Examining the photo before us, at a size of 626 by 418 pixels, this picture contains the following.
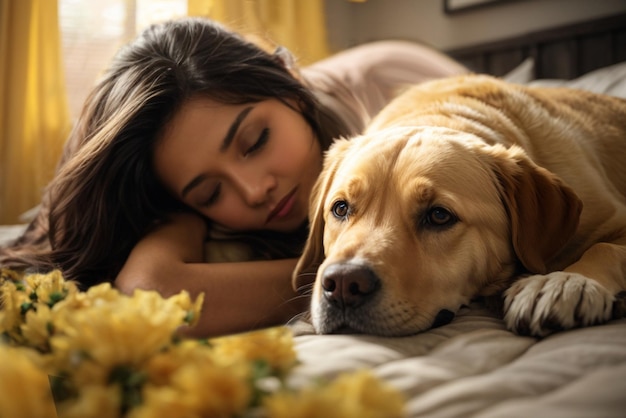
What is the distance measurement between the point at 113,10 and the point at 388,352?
4262 millimetres

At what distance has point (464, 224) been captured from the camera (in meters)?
1.53

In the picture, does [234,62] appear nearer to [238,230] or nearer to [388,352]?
[238,230]

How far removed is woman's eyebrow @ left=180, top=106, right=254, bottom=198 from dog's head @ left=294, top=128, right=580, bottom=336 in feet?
1.70

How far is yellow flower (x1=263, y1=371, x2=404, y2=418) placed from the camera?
63cm

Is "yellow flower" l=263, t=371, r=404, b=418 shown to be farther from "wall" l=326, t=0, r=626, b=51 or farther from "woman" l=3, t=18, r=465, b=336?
"wall" l=326, t=0, r=626, b=51

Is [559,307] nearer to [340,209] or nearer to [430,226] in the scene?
[430,226]

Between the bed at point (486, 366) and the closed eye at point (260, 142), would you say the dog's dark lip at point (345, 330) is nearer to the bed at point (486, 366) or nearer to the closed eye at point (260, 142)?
the bed at point (486, 366)

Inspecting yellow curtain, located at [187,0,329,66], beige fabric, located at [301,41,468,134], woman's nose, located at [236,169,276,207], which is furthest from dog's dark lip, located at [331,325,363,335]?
yellow curtain, located at [187,0,329,66]

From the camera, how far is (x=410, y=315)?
4.37 feet

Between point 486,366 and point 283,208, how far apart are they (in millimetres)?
1293

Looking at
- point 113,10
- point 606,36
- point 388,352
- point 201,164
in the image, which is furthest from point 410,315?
point 113,10

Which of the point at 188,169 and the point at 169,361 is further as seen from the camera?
the point at 188,169

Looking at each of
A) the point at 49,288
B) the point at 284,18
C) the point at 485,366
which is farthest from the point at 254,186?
the point at 284,18

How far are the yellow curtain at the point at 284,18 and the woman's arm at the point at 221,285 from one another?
3150 millimetres
